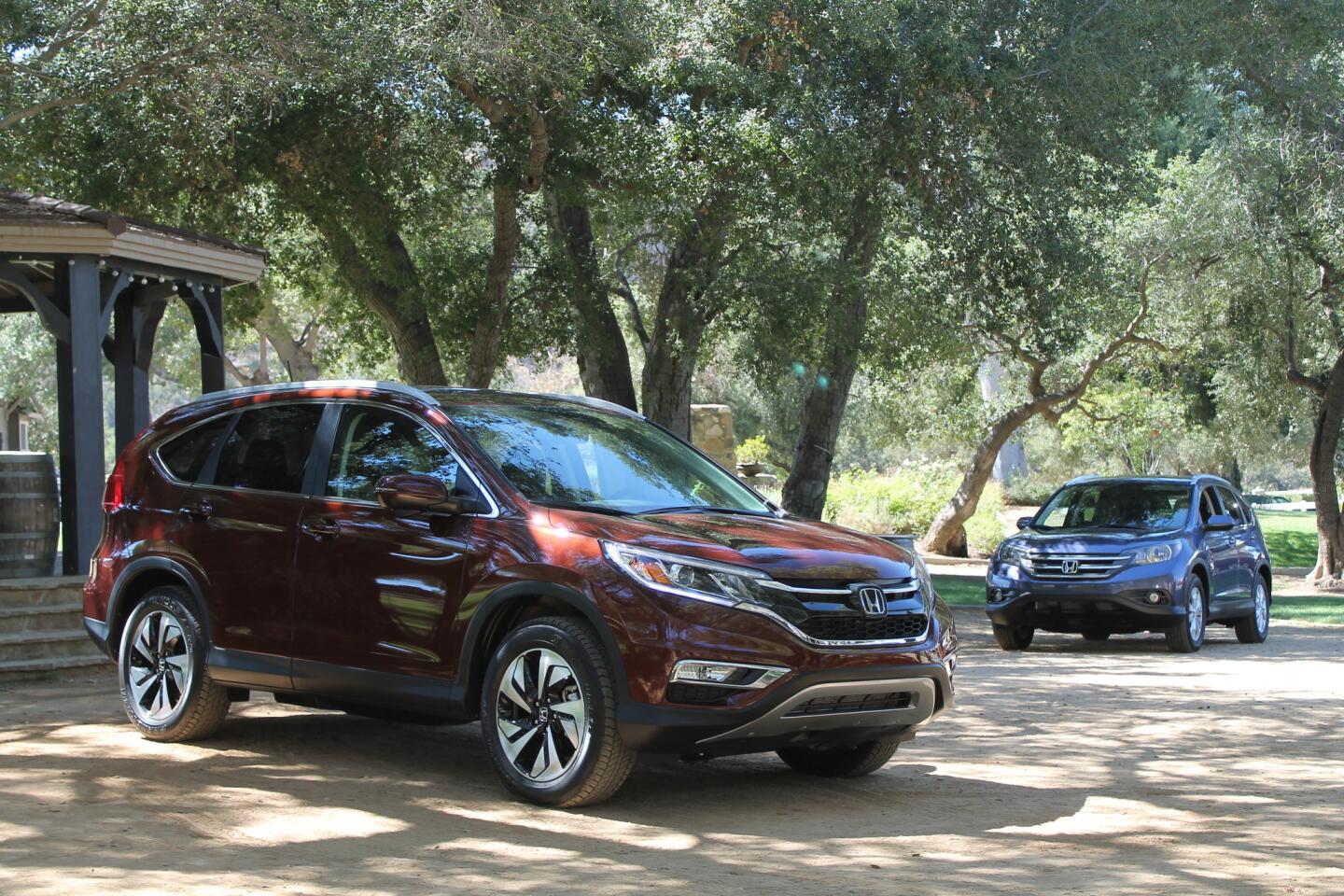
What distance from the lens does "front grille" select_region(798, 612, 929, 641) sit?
6199mm

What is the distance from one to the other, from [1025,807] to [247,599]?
388 cm

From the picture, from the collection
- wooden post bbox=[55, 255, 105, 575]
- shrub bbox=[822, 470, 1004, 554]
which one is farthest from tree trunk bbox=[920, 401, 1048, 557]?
wooden post bbox=[55, 255, 105, 575]

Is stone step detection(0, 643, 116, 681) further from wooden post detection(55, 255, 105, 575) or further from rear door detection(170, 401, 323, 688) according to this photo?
rear door detection(170, 401, 323, 688)

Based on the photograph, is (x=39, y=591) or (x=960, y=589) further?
(x=960, y=589)

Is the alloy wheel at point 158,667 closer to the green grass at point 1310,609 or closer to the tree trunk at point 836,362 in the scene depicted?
the tree trunk at point 836,362

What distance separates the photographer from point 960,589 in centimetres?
2514

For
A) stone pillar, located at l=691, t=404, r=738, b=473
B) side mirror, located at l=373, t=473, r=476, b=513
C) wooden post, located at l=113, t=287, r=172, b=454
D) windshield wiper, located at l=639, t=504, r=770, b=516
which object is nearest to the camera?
side mirror, located at l=373, t=473, r=476, b=513

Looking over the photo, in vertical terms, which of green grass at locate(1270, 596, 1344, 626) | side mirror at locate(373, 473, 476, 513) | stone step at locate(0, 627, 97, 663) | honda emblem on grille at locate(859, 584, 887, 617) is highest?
side mirror at locate(373, 473, 476, 513)

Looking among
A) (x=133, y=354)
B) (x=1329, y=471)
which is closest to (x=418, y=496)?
(x=133, y=354)

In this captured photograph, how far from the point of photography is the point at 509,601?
21.3ft

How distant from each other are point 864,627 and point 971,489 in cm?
2602

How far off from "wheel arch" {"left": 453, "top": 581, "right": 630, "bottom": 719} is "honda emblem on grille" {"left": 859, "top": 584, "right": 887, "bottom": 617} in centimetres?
111

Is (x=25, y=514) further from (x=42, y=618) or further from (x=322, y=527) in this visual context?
(x=322, y=527)

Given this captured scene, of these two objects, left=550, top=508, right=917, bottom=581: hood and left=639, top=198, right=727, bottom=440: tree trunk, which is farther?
left=639, top=198, right=727, bottom=440: tree trunk
